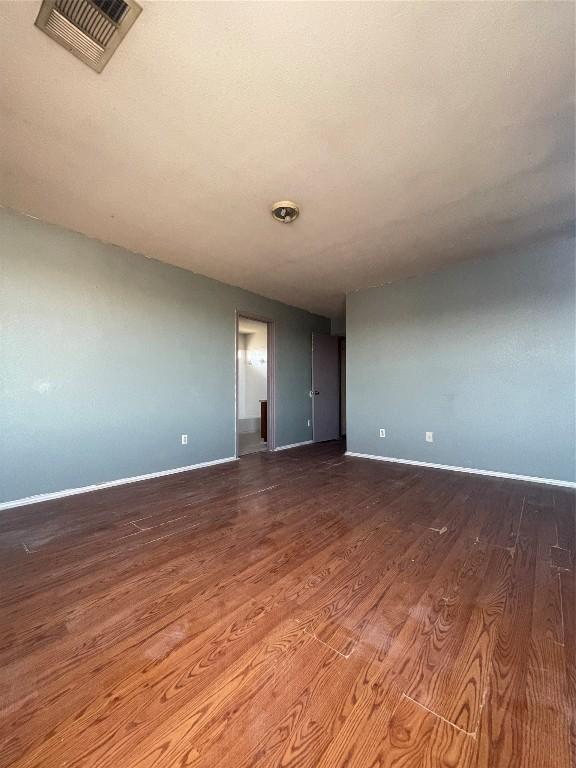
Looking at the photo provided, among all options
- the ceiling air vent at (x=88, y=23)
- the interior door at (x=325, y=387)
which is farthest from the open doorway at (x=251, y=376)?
the ceiling air vent at (x=88, y=23)

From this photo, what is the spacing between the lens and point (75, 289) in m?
2.84

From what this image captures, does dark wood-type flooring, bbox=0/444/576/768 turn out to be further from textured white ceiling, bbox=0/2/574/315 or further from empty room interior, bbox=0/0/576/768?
textured white ceiling, bbox=0/2/574/315

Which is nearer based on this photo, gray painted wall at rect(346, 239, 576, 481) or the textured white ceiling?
the textured white ceiling

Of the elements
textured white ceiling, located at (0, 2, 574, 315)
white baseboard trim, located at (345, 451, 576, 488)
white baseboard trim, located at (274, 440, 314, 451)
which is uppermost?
textured white ceiling, located at (0, 2, 574, 315)

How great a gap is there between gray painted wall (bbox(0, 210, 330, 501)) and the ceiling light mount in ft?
5.51

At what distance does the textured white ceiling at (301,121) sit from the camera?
126cm

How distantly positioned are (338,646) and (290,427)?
161 inches

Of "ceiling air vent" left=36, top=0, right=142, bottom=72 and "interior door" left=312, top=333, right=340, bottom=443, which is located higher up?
"ceiling air vent" left=36, top=0, right=142, bottom=72

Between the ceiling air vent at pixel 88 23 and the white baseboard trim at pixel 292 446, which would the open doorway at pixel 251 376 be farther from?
the ceiling air vent at pixel 88 23

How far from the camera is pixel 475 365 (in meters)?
3.53

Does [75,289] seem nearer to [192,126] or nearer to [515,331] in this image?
[192,126]

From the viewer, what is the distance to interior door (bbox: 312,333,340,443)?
5.67 m

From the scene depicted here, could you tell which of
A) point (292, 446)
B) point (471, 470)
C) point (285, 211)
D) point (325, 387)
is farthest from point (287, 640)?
point (325, 387)

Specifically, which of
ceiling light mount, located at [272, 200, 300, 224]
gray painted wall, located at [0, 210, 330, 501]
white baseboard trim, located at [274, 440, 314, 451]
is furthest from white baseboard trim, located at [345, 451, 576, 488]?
ceiling light mount, located at [272, 200, 300, 224]
